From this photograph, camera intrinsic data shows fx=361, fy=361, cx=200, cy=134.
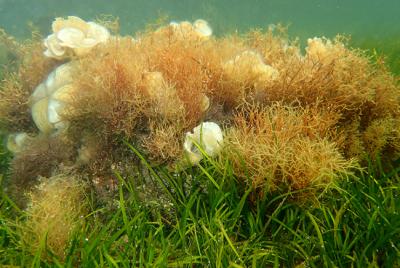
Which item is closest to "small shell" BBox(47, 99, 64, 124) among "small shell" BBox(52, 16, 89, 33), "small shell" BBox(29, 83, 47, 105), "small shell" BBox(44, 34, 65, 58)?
"small shell" BBox(29, 83, 47, 105)

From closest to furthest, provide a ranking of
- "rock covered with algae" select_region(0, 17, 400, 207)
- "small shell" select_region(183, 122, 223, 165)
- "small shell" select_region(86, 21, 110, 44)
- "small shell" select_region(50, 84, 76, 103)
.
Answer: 1. "rock covered with algae" select_region(0, 17, 400, 207)
2. "small shell" select_region(183, 122, 223, 165)
3. "small shell" select_region(50, 84, 76, 103)
4. "small shell" select_region(86, 21, 110, 44)

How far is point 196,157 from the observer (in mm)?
3262

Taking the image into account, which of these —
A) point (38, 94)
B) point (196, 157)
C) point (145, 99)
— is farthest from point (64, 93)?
point (196, 157)

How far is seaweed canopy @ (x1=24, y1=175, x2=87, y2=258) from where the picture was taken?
112 inches

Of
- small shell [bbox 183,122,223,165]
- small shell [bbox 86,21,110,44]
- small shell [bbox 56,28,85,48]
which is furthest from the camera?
small shell [bbox 86,21,110,44]

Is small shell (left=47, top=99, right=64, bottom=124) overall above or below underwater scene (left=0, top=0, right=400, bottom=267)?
above

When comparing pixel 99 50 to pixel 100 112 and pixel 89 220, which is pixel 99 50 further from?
pixel 89 220

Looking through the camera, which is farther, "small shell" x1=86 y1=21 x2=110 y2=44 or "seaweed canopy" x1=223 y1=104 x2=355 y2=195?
"small shell" x1=86 y1=21 x2=110 y2=44

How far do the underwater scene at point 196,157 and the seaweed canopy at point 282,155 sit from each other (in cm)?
2

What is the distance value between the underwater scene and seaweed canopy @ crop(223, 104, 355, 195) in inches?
0.6

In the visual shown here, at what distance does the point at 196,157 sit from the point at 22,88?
2811 millimetres

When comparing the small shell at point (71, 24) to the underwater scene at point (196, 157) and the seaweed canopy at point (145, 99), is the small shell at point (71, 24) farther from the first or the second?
the seaweed canopy at point (145, 99)

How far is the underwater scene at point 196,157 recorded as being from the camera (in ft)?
9.29

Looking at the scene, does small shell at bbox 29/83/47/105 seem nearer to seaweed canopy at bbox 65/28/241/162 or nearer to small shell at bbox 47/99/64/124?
small shell at bbox 47/99/64/124
